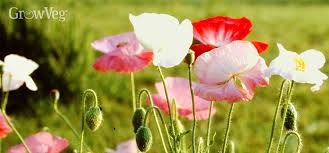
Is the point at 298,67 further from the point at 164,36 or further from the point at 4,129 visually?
the point at 4,129

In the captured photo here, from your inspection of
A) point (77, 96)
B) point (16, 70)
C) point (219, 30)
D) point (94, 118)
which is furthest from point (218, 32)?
point (77, 96)

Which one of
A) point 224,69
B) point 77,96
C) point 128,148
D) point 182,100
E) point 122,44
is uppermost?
point 224,69

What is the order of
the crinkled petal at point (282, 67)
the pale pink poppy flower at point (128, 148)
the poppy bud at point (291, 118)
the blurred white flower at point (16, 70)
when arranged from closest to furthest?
the crinkled petal at point (282, 67), the poppy bud at point (291, 118), the blurred white flower at point (16, 70), the pale pink poppy flower at point (128, 148)

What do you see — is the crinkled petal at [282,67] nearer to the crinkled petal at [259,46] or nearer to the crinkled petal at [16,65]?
the crinkled petal at [259,46]

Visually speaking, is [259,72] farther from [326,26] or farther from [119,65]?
[326,26]

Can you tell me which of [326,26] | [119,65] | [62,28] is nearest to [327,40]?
[326,26]

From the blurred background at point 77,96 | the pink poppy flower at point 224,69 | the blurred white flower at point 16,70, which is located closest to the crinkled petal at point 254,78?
the pink poppy flower at point 224,69
